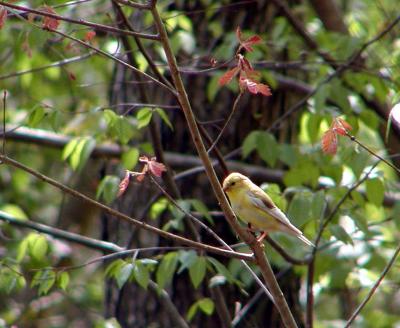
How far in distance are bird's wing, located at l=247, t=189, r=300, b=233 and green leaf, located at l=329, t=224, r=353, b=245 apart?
0.46 meters

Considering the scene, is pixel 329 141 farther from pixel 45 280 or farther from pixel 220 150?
pixel 220 150

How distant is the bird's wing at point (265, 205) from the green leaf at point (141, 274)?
1.74ft

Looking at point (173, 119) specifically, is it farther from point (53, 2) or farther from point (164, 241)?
point (53, 2)

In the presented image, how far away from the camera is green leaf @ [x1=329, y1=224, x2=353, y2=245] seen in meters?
3.42

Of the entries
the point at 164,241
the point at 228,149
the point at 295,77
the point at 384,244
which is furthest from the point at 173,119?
the point at 384,244

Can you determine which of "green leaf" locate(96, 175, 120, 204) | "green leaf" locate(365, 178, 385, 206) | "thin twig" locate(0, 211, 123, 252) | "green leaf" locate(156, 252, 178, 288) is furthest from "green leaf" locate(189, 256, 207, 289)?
"green leaf" locate(365, 178, 385, 206)

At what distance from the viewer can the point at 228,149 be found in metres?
4.73

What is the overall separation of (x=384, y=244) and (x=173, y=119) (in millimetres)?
1498

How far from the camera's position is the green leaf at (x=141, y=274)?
305 centimetres

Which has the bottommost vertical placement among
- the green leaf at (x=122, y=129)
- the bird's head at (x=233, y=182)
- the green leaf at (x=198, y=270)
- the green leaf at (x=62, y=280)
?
the green leaf at (x=62, y=280)

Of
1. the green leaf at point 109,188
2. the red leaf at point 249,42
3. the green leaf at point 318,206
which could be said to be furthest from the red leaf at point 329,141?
the green leaf at point 109,188

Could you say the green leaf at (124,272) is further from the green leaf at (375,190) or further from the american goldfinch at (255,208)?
the green leaf at (375,190)

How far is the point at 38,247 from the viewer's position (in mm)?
3604

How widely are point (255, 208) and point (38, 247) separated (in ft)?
3.82
